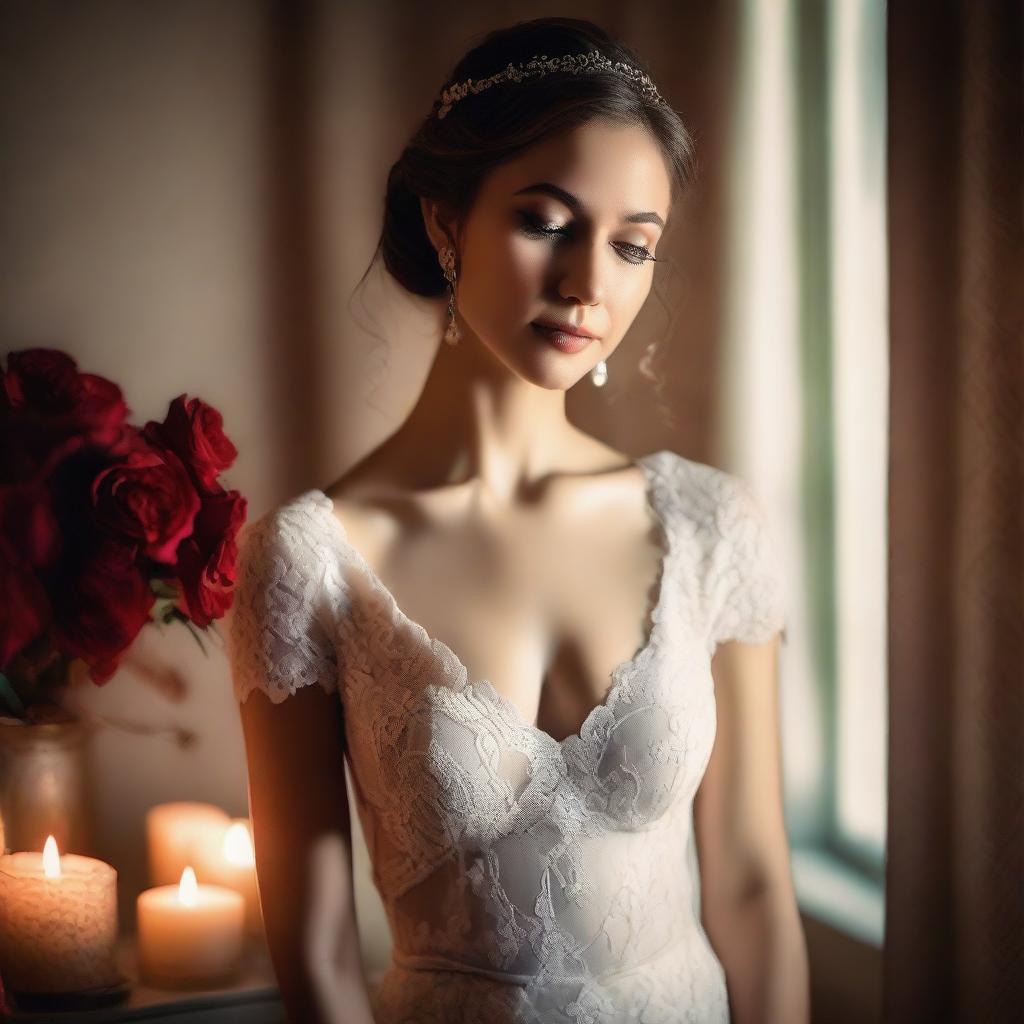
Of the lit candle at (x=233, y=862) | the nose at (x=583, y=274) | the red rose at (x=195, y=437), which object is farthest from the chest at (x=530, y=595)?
the lit candle at (x=233, y=862)

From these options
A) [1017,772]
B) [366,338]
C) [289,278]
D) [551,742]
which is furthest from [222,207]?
[1017,772]

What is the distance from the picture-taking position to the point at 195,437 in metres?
1.06

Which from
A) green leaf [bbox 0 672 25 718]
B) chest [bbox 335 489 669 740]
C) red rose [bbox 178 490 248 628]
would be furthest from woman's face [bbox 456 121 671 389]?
green leaf [bbox 0 672 25 718]

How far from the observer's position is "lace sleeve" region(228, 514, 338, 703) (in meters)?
1.05

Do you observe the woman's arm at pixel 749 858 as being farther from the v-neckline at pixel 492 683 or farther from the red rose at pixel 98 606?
the red rose at pixel 98 606

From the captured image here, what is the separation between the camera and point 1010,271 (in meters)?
1.08

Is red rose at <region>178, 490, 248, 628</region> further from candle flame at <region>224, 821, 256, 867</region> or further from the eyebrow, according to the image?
the eyebrow

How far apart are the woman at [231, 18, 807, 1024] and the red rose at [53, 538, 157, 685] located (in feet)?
0.34

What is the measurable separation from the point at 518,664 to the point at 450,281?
0.34m

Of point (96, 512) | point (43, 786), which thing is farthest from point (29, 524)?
point (43, 786)

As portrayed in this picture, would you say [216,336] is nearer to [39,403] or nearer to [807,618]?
[39,403]

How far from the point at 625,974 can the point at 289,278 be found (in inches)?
29.6

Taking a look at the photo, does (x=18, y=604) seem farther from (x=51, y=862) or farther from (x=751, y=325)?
(x=751, y=325)

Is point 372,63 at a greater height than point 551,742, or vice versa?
point 372,63
